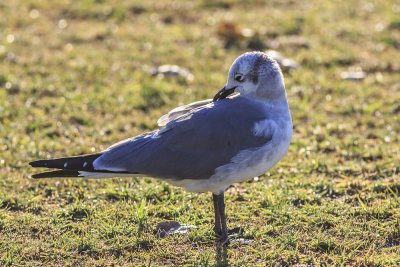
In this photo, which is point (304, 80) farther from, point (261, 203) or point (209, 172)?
point (209, 172)

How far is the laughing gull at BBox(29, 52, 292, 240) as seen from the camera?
416cm

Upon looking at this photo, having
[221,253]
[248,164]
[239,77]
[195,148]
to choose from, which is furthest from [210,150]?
[221,253]

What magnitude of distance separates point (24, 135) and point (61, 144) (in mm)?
476

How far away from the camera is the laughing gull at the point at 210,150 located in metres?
4.16

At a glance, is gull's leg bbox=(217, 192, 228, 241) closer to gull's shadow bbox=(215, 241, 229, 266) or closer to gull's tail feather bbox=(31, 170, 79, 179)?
gull's shadow bbox=(215, 241, 229, 266)

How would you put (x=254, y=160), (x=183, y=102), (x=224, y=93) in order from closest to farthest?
(x=254, y=160)
(x=224, y=93)
(x=183, y=102)

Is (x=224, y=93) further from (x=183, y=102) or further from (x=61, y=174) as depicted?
(x=183, y=102)

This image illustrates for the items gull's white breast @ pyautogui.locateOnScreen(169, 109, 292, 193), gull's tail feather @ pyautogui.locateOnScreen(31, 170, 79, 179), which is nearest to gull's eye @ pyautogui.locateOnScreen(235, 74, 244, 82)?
gull's white breast @ pyautogui.locateOnScreen(169, 109, 292, 193)

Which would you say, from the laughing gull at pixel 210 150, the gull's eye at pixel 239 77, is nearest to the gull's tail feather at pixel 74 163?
→ the laughing gull at pixel 210 150

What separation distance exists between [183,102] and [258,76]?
2.69 m

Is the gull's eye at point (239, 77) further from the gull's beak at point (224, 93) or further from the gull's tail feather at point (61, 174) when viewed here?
the gull's tail feather at point (61, 174)

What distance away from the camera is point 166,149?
13.9 ft

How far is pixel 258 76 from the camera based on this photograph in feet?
14.3

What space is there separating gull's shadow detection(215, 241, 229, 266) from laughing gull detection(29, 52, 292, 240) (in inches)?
2.6
